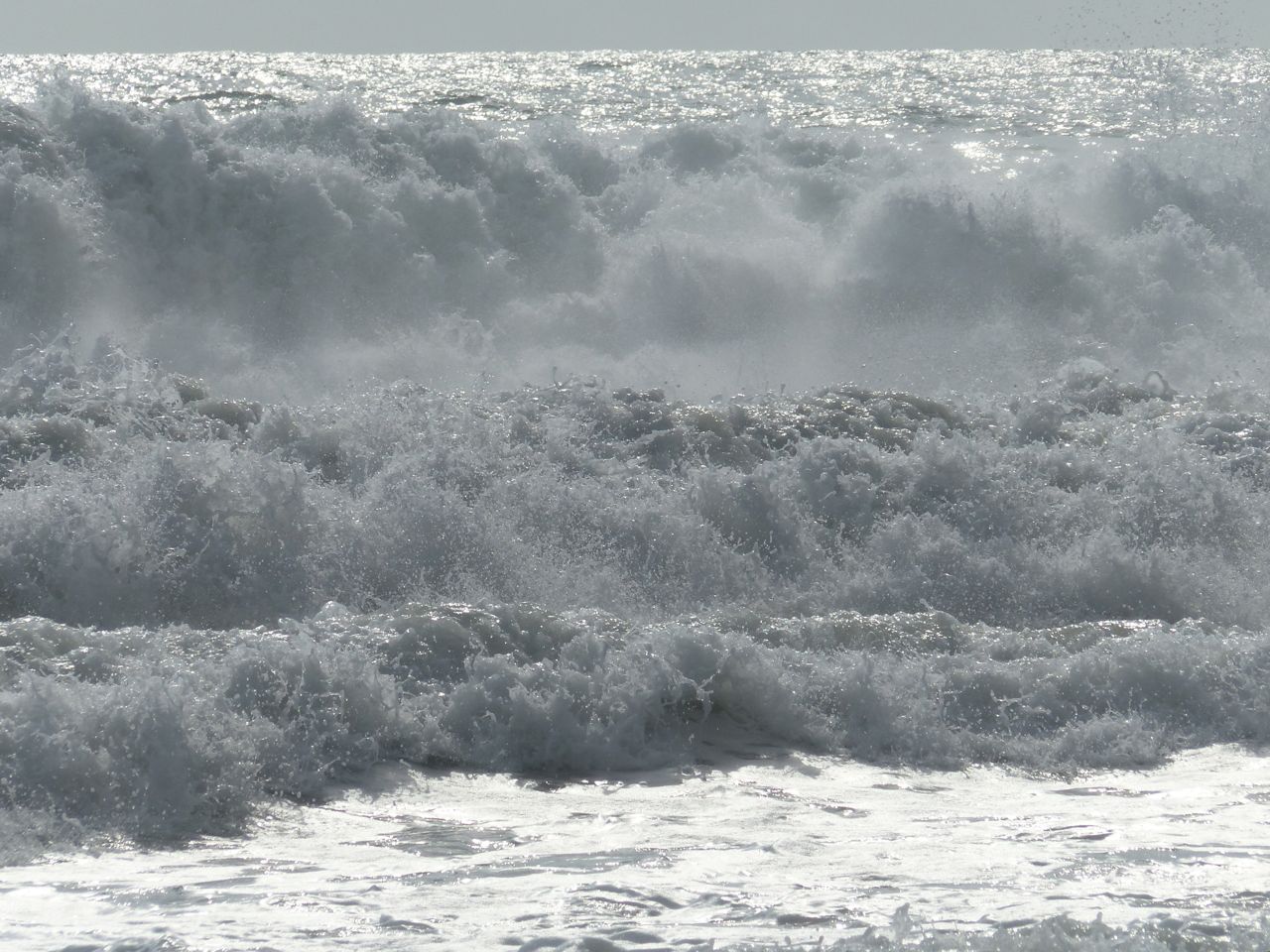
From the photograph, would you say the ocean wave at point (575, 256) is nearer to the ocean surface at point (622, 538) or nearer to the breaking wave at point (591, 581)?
the ocean surface at point (622, 538)

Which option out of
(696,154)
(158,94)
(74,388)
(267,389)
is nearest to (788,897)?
(74,388)

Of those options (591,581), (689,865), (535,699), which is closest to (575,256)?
(591,581)

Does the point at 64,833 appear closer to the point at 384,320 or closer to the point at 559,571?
the point at 559,571

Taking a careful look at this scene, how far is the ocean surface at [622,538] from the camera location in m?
3.72

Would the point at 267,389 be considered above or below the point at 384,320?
below

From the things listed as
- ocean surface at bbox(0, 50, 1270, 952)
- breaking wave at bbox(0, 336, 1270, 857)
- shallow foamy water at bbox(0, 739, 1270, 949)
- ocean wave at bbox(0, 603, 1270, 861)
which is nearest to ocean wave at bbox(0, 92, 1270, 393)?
ocean surface at bbox(0, 50, 1270, 952)

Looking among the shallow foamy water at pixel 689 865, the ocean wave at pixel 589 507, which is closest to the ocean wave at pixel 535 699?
the shallow foamy water at pixel 689 865

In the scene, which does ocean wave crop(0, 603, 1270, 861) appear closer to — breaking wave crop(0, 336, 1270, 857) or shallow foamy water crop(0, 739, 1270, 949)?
breaking wave crop(0, 336, 1270, 857)

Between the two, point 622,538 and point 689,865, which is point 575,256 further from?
point 689,865

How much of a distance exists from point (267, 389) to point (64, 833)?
20.7 feet

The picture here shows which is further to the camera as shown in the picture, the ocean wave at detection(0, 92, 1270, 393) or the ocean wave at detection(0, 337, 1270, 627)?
the ocean wave at detection(0, 92, 1270, 393)

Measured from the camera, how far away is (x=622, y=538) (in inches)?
272

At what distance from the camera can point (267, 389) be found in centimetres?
993

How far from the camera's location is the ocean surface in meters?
3.72
